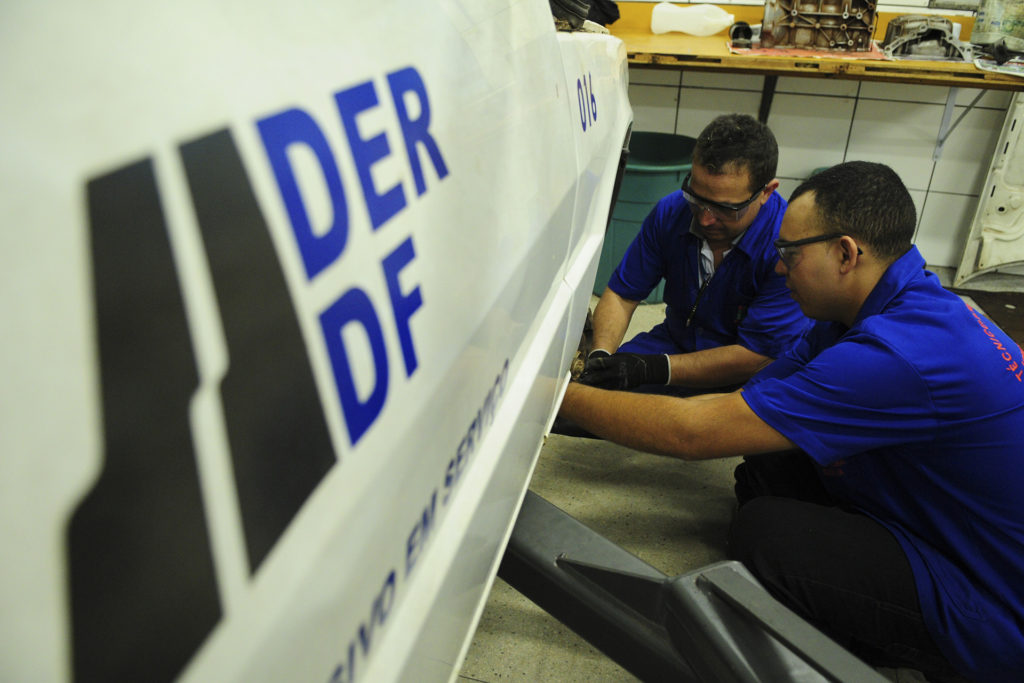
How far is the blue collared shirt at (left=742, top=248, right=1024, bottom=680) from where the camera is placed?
1.21 metres

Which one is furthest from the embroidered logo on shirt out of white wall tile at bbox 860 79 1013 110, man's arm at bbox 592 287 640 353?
white wall tile at bbox 860 79 1013 110

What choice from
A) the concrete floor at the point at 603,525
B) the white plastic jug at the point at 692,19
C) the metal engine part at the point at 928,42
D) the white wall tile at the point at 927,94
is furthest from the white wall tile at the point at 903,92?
the concrete floor at the point at 603,525

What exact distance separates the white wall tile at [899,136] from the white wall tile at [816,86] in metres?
0.09

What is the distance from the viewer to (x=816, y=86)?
3459mm

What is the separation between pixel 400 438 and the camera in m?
0.52

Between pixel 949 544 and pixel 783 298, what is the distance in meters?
0.80

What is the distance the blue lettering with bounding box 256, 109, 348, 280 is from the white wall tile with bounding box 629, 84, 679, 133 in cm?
361

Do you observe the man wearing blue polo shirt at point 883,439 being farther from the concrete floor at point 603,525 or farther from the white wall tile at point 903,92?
the white wall tile at point 903,92

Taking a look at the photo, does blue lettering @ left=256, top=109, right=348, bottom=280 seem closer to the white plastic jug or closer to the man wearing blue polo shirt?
the man wearing blue polo shirt

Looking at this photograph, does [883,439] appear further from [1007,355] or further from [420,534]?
[420,534]

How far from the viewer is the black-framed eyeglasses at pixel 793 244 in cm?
135

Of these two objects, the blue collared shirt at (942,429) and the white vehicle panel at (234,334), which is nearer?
the white vehicle panel at (234,334)

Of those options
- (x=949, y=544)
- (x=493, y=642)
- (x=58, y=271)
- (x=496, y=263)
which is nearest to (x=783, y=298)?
(x=949, y=544)

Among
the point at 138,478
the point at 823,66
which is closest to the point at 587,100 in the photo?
the point at 138,478
